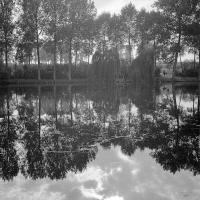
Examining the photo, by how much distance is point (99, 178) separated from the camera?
16.6 ft

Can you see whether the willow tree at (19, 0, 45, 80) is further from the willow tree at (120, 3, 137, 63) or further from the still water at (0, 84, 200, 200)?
the still water at (0, 84, 200, 200)

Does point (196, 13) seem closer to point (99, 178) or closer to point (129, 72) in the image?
point (129, 72)

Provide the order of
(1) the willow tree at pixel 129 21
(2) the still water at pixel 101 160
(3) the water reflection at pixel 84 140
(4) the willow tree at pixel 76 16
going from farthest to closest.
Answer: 1. (1) the willow tree at pixel 129 21
2. (4) the willow tree at pixel 76 16
3. (3) the water reflection at pixel 84 140
4. (2) the still water at pixel 101 160

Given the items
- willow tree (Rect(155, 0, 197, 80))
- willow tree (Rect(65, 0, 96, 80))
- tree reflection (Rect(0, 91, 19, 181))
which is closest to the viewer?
tree reflection (Rect(0, 91, 19, 181))

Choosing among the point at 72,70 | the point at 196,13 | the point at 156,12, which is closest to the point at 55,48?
the point at 72,70

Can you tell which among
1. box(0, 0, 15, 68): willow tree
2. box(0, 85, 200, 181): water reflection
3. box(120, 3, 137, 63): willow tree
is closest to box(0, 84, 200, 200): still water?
box(0, 85, 200, 181): water reflection

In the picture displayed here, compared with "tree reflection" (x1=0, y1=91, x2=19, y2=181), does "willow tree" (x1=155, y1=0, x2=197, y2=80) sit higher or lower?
higher

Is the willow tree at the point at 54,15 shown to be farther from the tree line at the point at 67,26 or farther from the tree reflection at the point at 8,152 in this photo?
the tree reflection at the point at 8,152

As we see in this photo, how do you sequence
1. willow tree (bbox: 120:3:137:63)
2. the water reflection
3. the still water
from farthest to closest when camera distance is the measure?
willow tree (bbox: 120:3:137:63), the water reflection, the still water

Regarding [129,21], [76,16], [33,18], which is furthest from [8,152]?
[129,21]

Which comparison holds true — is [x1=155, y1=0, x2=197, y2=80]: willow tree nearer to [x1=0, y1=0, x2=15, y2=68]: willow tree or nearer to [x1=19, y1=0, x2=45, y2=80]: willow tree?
[x1=19, y1=0, x2=45, y2=80]: willow tree

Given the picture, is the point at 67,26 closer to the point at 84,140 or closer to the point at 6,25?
the point at 6,25

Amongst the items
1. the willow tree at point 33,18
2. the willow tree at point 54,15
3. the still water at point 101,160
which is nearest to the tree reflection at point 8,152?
the still water at point 101,160

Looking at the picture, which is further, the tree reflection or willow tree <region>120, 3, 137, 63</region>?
willow tree <region>120, 3, 137, 63</region>
